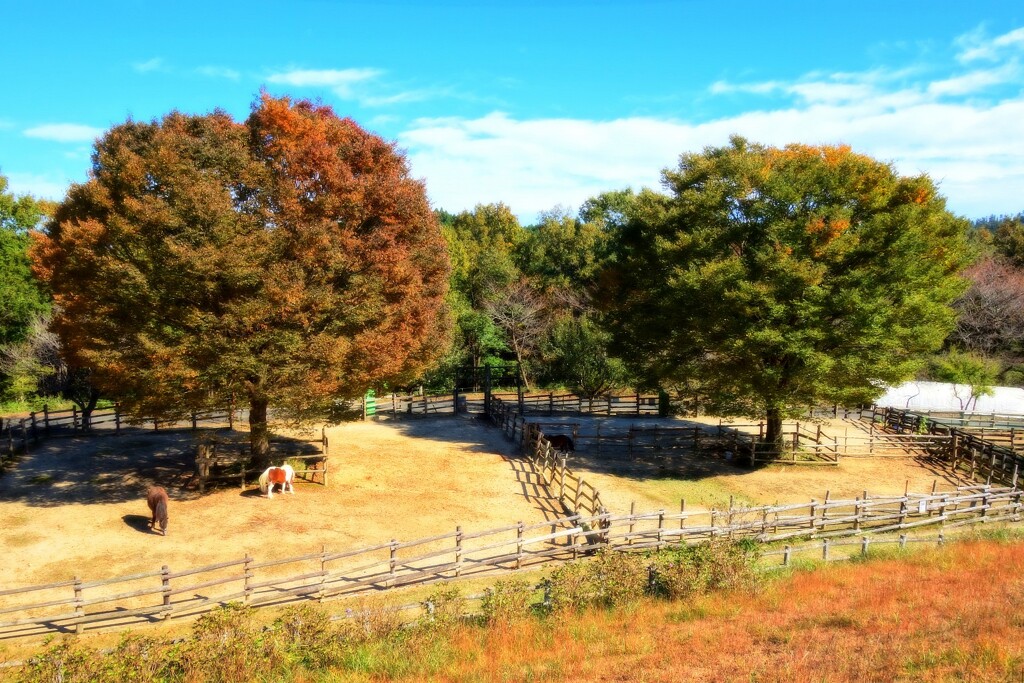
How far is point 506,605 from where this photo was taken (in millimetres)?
12242

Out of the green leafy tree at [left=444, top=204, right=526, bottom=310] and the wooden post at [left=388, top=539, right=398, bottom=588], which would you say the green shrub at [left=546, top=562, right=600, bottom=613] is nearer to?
the wooden post at [left=388, top=539, right=398, bottom=588]

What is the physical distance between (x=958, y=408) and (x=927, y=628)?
34787 millimetres

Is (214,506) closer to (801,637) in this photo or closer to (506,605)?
(506,605)

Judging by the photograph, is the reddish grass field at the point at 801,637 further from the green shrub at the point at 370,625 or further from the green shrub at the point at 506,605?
the green shrub at the point at 370,625

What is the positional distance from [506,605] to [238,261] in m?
11.9

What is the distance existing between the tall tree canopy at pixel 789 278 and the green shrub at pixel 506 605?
1371cm

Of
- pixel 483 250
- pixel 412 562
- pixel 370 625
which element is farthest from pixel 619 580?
pixel 483 250

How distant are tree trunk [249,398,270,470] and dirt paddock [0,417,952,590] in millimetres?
1288

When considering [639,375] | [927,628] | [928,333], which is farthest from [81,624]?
[928,333]

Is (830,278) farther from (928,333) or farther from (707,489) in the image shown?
(707,489)

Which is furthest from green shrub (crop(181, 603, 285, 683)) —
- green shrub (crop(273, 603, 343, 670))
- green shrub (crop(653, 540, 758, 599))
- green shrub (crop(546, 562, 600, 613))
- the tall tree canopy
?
the tall tree canopy

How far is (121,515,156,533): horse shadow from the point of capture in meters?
18.1

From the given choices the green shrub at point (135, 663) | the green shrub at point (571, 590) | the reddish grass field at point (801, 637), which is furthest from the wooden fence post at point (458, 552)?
the green shrub at point (135, 663)

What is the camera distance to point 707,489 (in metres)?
23.8
